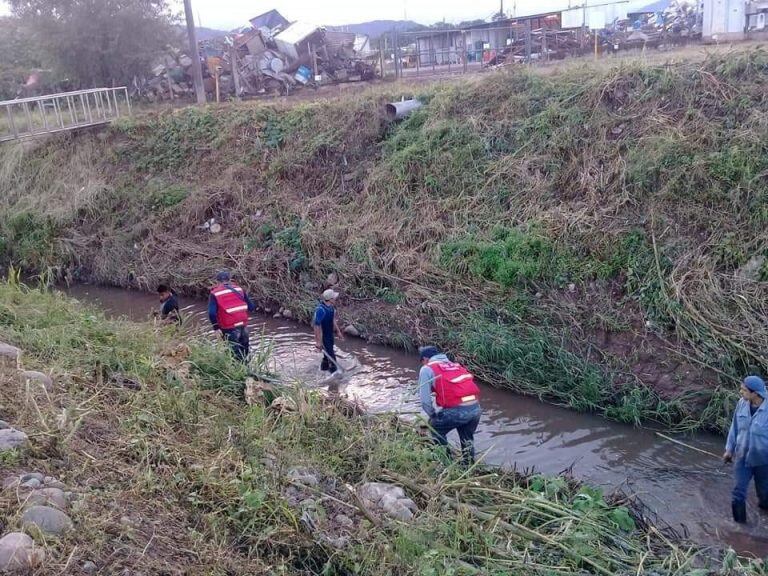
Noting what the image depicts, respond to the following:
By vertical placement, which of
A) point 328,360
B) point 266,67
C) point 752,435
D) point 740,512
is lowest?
point 740,512

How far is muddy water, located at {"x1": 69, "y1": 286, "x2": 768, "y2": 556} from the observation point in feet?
21.5

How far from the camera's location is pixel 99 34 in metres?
21.5

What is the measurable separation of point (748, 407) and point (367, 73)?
64.9 feet

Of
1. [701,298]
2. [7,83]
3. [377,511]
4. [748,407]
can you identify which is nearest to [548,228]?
[701,298]

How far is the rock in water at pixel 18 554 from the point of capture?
3.76m

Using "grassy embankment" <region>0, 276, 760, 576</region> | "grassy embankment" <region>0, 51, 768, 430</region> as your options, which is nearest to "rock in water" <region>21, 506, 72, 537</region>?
"grassy embankment" <region>0, 276, 760, 576</region>

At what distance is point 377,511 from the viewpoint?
532cm

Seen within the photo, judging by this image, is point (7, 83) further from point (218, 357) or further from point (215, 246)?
point (218, 357)

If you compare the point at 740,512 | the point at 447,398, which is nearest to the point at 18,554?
the point at 447,398

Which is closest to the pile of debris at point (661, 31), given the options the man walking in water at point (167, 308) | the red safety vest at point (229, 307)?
the red safety vest at point (229, 307)

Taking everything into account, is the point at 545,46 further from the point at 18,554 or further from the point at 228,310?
the point at 18,554

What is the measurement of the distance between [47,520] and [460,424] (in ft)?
13.1

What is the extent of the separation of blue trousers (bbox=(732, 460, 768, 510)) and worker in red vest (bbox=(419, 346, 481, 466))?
7.95 ft

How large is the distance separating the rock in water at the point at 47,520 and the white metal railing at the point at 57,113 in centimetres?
1543
